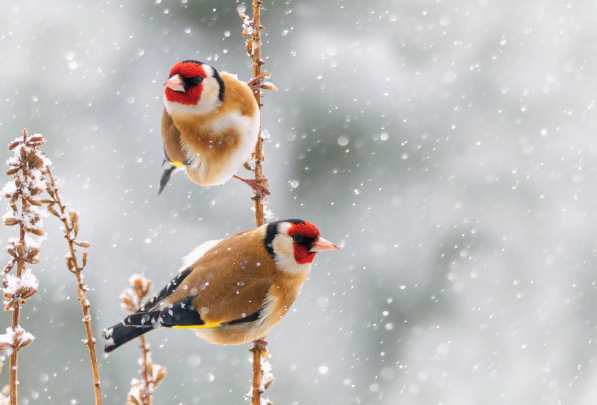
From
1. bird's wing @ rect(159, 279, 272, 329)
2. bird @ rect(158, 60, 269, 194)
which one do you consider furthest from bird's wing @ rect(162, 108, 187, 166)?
bird's wing @ rect(159, 279, 272, 329)

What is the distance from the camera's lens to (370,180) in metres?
5.96

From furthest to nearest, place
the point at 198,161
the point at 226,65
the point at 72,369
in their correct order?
the point at 226,65, the point at 72,369, the point at 198,161

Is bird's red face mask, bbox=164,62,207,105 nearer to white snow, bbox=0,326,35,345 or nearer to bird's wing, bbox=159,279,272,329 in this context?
bird's wing, bbox=159,279,272,329

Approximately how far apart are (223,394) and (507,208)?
340cm

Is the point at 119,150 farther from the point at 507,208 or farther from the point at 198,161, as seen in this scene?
the point at 198,161

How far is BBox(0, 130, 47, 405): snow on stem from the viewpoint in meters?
0.59

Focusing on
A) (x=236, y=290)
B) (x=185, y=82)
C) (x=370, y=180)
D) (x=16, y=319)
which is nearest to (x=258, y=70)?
(x=185, y=82)

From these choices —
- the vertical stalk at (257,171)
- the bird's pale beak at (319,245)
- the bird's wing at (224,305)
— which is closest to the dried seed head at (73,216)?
the vertical stalk at (257,171)

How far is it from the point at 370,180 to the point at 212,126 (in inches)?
182

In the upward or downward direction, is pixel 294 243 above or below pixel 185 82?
below

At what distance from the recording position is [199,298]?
119 centimetres

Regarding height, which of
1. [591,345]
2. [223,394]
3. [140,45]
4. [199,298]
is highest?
[140,45]

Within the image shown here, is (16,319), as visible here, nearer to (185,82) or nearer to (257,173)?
(257,173)

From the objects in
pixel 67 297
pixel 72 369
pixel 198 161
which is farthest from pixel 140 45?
pixel 198 161
